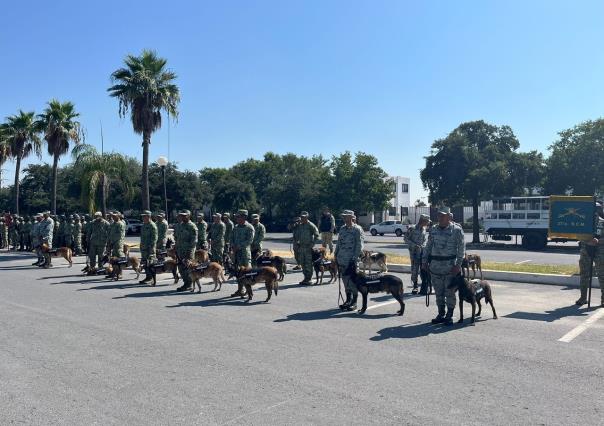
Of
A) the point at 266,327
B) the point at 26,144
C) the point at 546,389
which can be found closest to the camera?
the point at 546,389

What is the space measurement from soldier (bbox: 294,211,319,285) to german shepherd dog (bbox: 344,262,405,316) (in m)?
4.18

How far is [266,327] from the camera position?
8.88 m

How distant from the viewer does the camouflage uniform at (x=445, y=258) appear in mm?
8836

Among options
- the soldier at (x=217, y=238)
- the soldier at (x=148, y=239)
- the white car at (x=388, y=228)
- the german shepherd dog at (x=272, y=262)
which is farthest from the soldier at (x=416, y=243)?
the white car at (x=388, y=228)

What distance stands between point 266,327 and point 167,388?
3.17 m

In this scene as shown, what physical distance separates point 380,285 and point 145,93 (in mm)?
19420

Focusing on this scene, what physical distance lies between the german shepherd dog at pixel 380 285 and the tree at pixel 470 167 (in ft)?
79.6

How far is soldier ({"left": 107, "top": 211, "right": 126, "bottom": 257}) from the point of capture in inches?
631

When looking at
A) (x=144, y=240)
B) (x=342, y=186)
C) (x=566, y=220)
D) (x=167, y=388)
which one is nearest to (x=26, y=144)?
(x=342, y=186)

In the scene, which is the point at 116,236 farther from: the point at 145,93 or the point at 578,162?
the point at 578,162

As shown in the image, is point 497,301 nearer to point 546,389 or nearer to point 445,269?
point 445,269

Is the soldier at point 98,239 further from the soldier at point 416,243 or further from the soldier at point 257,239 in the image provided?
the soldier at point 416,243

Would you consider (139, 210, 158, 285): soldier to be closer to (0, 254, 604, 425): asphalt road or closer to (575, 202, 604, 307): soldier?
(0, 254, 604, 425): asphalt road

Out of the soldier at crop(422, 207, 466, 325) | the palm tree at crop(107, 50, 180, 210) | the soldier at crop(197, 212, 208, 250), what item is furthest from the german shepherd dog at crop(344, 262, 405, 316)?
the palm tree at crop(107, 50, 180, 210)
